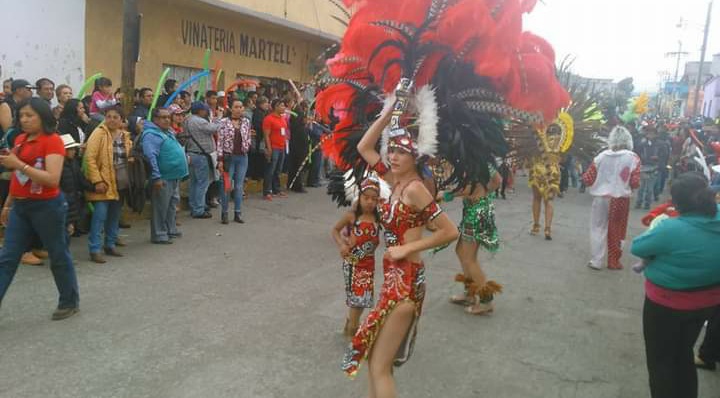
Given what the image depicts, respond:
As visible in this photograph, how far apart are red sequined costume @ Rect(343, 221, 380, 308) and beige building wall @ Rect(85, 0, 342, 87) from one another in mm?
8356

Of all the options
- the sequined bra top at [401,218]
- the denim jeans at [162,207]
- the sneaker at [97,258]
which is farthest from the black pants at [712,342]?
the denim jeans at [162,207]

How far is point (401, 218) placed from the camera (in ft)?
10.7

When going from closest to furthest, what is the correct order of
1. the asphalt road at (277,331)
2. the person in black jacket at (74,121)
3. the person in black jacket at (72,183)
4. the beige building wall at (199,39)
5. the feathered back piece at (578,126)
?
the asphalt road at (277,331) → the person in black jacket at (72,183) → the person in black jacket at (74,121) → the feathered back piece at (578,126) → the beige building wall at (199,39)

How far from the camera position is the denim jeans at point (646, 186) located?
13.5 m

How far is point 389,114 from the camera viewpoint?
11.1 ft

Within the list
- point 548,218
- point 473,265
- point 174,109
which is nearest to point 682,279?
point 473,265

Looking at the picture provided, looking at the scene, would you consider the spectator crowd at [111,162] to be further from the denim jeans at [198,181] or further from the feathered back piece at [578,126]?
the feathered back piece at [578,126]

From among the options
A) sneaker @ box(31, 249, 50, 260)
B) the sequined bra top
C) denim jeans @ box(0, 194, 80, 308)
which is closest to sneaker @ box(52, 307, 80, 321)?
denim jeans @ box(0, 194, 80, 308)

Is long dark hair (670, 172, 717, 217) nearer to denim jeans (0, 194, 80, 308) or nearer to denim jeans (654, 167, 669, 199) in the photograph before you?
denim jeans (0, 194, 80, 308)

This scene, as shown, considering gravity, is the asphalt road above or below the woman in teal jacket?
below

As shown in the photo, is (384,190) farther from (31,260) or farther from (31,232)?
(31,260)

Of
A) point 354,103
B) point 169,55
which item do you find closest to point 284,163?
point 169,55

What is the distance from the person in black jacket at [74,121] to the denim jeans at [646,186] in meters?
11.4

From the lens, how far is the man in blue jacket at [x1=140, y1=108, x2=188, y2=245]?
23.5 feet
